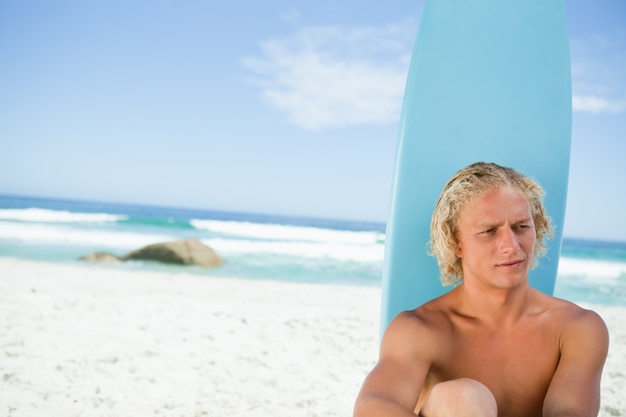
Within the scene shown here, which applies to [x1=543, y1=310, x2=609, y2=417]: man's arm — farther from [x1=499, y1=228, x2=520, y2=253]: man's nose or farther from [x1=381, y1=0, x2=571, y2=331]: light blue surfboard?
[x1=381, y1=0, x2=571, y2=331]: light blue surfboard

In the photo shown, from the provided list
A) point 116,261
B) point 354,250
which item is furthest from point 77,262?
point 354,250

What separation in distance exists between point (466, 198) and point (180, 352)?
221 cm

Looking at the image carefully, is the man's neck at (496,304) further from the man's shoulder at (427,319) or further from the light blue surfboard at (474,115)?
the light blue surfboard at (474,115)

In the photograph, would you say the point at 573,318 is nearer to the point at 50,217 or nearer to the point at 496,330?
the point at 496,330

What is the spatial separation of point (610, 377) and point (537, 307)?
205cm

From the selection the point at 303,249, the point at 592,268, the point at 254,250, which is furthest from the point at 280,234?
the point at 592,268

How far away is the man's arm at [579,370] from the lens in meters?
1.17

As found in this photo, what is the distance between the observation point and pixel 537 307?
4.54 ft

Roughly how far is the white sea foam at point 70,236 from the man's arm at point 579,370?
1021 cm

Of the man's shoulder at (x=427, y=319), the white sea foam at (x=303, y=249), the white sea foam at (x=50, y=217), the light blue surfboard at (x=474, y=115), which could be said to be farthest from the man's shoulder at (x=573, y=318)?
the white sea foam at (x=50, y=217)

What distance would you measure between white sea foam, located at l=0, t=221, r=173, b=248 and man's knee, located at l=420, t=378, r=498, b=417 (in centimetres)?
1019

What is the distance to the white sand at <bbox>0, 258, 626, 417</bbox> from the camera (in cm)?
240

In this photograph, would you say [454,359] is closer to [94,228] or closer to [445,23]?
[445,23]

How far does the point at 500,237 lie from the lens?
4.20ft
